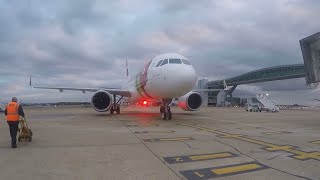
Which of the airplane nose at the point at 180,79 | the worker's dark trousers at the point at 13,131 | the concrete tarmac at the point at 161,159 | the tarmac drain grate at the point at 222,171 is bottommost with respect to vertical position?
the tarmac drain grate at the point at 222,171

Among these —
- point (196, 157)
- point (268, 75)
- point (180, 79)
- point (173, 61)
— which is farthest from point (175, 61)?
point (268, 75)

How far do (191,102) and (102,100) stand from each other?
24.0ft

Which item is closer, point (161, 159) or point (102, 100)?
point (161, 159)

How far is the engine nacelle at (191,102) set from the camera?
26.2 metres

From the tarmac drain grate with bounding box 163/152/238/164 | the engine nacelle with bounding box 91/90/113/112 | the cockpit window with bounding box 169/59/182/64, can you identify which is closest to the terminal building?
the engine nacelle with bounding box 91/90/113/112

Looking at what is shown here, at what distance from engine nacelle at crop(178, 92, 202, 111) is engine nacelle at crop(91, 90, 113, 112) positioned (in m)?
5.86

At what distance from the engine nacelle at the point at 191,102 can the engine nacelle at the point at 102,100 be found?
586 centimetres

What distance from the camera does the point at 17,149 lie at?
9.24 m

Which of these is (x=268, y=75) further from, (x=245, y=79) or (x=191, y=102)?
(x=191, y=102)

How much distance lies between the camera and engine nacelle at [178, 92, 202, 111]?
2616cm

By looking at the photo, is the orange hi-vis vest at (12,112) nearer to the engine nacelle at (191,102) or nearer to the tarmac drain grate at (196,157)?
the tarmac drain grate at (196,157)

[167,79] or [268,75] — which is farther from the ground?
[268,75]

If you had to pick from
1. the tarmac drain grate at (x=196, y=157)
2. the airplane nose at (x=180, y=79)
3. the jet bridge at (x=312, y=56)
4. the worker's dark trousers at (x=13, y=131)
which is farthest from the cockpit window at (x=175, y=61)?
the tarmac drain grate at (x=196, y=157)

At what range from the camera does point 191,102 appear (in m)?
26.7
